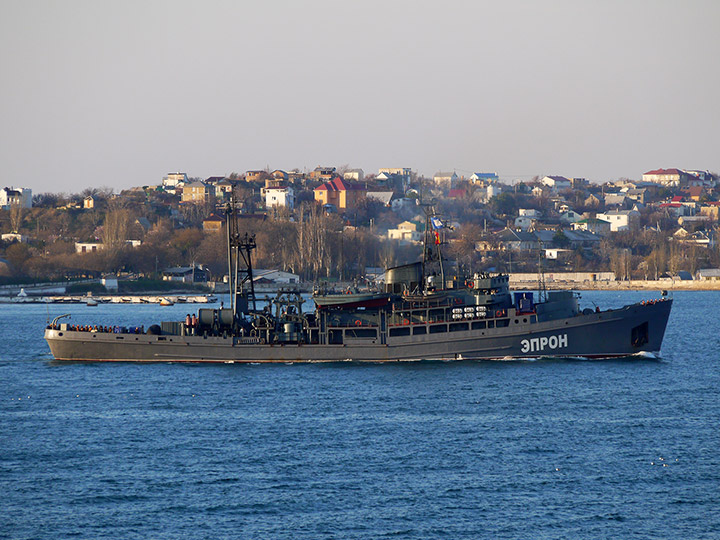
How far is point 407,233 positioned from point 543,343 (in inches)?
5120

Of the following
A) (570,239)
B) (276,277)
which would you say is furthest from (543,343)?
(570,239)

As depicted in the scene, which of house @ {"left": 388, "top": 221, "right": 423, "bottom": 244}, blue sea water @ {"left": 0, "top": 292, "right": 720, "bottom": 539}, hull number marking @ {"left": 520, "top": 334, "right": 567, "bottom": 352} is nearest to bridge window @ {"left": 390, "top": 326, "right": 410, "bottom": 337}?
blue sea water @ {"left": 0, "top": 292, "right": 720, "bottom": 539}

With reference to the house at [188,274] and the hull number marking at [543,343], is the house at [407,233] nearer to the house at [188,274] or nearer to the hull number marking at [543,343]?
the house at [188,274]

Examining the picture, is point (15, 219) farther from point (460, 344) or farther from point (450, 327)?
point (460, 344)

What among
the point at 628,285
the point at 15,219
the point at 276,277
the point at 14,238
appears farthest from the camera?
the point at 15,219

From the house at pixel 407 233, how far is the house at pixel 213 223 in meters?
31.5

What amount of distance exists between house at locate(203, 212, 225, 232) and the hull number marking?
129010 mm

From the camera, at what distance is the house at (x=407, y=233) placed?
7224 inches

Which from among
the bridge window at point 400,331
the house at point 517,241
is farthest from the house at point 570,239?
the bridge window at point 400,331

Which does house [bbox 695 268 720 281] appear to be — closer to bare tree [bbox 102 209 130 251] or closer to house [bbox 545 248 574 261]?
house [bbox 545 248 574 261]

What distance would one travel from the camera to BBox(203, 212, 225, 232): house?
18450 cm

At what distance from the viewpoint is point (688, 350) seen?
67.8 m

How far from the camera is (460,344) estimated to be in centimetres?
5762

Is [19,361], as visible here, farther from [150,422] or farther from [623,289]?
[623,289]
